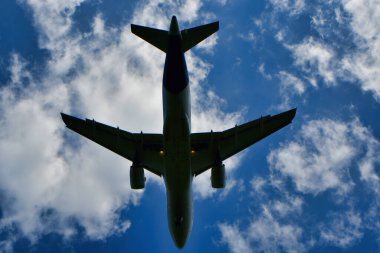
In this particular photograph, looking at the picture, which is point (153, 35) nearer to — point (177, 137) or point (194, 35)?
point (194, 35)

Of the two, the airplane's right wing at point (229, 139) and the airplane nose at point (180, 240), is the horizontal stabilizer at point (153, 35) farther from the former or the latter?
the airplane nose at point (180, 240)

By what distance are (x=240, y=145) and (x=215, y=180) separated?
3.46 meters

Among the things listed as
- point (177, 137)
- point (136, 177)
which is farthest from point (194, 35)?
point (136, 177)

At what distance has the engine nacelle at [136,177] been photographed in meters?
28.5

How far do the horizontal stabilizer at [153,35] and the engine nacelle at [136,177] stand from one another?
321 inches

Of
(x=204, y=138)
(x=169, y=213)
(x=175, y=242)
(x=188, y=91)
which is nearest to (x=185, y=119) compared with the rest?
(x=188, y=91)

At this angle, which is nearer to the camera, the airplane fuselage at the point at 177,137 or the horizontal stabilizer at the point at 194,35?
the airplane fuselage at the point at 177,137

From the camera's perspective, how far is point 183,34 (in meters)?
27.2

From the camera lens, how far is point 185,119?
2516cm

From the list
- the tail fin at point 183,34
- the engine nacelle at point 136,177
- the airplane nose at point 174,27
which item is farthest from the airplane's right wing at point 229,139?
the airplane nose at point 174,27

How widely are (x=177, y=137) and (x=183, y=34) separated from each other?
678cm

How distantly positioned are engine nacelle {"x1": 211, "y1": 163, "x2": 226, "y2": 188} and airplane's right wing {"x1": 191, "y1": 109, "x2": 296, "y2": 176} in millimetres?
911

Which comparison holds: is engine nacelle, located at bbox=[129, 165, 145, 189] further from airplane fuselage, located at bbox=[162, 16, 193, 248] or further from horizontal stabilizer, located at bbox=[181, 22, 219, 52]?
horizontal stabilizer, located at bbox=[181, 22, 219, 52]

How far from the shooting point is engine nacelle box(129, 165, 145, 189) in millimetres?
28453
